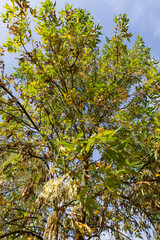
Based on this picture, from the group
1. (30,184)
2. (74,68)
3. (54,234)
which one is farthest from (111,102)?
(54,234)

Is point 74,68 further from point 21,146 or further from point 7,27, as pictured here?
point 21,146

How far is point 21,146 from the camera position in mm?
2193

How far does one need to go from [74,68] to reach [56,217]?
2.31 m

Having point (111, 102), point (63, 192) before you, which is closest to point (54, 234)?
point (63, 192)

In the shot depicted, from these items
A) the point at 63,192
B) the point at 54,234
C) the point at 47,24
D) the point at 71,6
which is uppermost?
the point at 71,6

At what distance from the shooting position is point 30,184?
7.16 ft

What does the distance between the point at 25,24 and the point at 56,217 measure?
111 inches

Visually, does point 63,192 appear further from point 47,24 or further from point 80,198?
point 47,24

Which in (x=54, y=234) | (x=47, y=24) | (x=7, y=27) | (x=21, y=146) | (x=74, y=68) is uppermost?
(x=47, y=24)

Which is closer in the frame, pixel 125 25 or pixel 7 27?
pixel 7 27

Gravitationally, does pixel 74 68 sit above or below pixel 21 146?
above

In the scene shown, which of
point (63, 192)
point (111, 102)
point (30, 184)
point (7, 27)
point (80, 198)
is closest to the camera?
point (80, 198)

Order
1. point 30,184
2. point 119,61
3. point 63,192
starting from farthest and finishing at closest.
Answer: point 119,61 < point 30,184 < point 63,192

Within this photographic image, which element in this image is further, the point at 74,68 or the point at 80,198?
the point at 74,68
